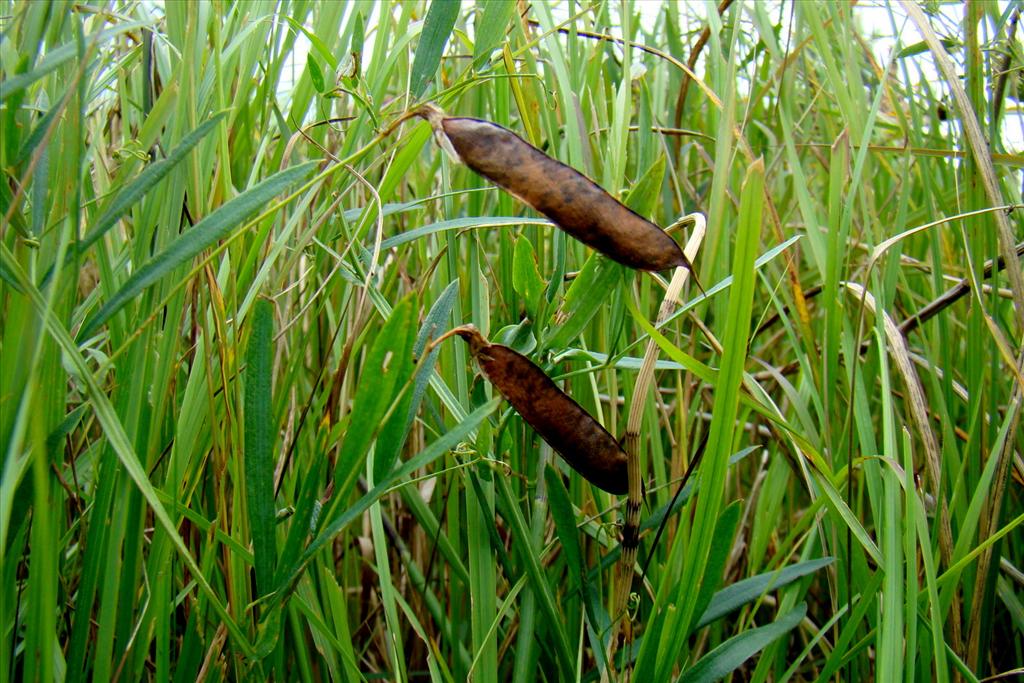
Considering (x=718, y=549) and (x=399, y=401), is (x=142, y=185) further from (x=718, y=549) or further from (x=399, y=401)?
(x=718, y=549)

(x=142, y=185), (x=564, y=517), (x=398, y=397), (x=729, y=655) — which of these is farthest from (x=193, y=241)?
(x=729, y=655)

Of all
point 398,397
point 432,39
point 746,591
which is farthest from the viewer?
point 746,591

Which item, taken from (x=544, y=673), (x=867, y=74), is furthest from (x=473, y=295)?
(x=867, y=74)

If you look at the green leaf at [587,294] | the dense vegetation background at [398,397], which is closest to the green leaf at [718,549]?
the dense vegetation background at [398,397]

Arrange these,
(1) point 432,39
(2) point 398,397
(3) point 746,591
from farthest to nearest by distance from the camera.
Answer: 1. (3) point 746,591
2. (1) point 432,39
3. (2) point 398,397

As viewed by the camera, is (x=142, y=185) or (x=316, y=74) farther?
(x=316, y=74)

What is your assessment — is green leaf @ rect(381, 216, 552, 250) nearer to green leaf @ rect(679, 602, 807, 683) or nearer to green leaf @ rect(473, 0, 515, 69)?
green leaf @ rect(473, 0, 515, 69)
